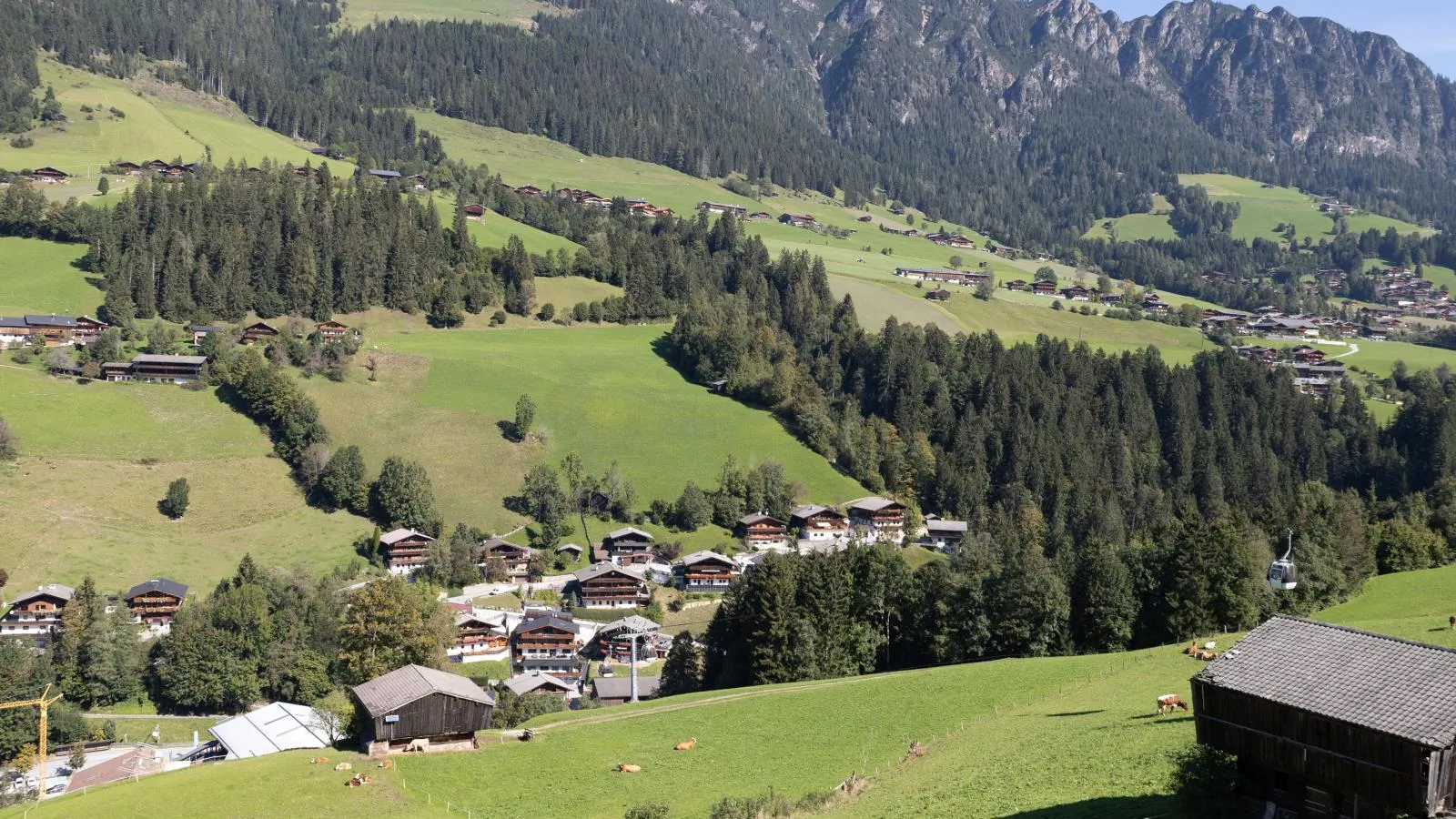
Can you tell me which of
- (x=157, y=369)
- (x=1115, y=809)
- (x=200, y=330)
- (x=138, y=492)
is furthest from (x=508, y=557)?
(x=1115, y=809)

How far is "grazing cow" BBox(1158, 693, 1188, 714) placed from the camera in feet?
119

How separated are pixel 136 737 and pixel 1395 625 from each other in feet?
249

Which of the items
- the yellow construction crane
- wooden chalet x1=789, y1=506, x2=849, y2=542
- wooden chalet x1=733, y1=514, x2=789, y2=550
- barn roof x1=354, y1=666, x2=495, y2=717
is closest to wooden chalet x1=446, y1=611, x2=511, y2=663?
the yellow construction crane

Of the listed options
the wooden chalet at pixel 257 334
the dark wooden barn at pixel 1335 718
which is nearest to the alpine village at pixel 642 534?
the dark wooden barn at pixel 1335 718

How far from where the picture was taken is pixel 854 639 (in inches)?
2650

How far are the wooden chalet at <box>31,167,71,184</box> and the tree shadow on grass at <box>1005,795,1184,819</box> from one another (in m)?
186

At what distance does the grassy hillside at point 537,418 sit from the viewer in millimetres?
119562

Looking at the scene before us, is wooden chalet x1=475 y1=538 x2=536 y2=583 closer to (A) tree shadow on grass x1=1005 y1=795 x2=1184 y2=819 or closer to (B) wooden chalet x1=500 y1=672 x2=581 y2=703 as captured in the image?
(B) wooden chalet x1=500 y1=672 x2=581 y2=703

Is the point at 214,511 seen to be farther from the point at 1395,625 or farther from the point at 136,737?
the point at 1395,625

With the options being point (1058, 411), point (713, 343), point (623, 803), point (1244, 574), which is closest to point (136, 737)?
point (623, 803)

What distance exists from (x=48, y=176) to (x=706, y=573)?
129462 mm

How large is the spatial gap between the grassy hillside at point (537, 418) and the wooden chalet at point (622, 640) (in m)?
21.9

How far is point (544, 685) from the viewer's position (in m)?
81.8

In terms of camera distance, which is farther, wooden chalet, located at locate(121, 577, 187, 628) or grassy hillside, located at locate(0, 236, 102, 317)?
grassy hillside, located at locate(0, 236, 102, 317)
